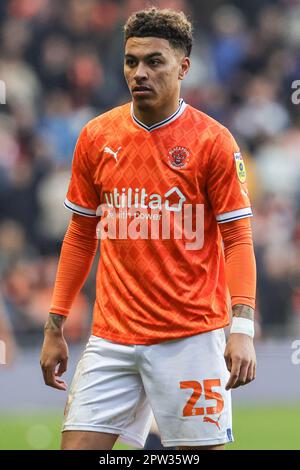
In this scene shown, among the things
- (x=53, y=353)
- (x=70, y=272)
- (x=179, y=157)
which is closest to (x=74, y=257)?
(x=70, y=272)

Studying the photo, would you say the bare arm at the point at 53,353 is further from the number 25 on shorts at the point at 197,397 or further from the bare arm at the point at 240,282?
the bare arm at the point at 240,282

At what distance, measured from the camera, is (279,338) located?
1210 centimetres

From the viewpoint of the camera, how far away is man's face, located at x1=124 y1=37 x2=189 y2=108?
5.40 m

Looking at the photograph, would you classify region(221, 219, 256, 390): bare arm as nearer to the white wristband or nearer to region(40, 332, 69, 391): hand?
the white wristband

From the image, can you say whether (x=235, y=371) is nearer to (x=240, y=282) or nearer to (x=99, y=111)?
(x=240, y=282)

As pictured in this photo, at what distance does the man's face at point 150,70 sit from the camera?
540 cm

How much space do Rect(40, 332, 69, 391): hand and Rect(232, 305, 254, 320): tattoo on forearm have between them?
0.85 metres

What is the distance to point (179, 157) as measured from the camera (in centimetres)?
542

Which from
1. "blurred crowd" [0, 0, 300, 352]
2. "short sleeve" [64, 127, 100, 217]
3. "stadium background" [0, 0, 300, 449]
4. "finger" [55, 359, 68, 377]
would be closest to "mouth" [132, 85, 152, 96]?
"short sleeve" [64, 127, 100, 217]

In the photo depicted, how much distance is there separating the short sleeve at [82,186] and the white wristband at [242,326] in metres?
0.91

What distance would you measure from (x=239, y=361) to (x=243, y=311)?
0.91 feet

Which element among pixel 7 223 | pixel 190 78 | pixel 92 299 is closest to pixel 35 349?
pixel 92 299

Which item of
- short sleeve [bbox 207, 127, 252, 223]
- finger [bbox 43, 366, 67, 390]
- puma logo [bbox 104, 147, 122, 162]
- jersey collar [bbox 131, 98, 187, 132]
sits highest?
jersey collar [bbox 131, 98, 187, 132]
